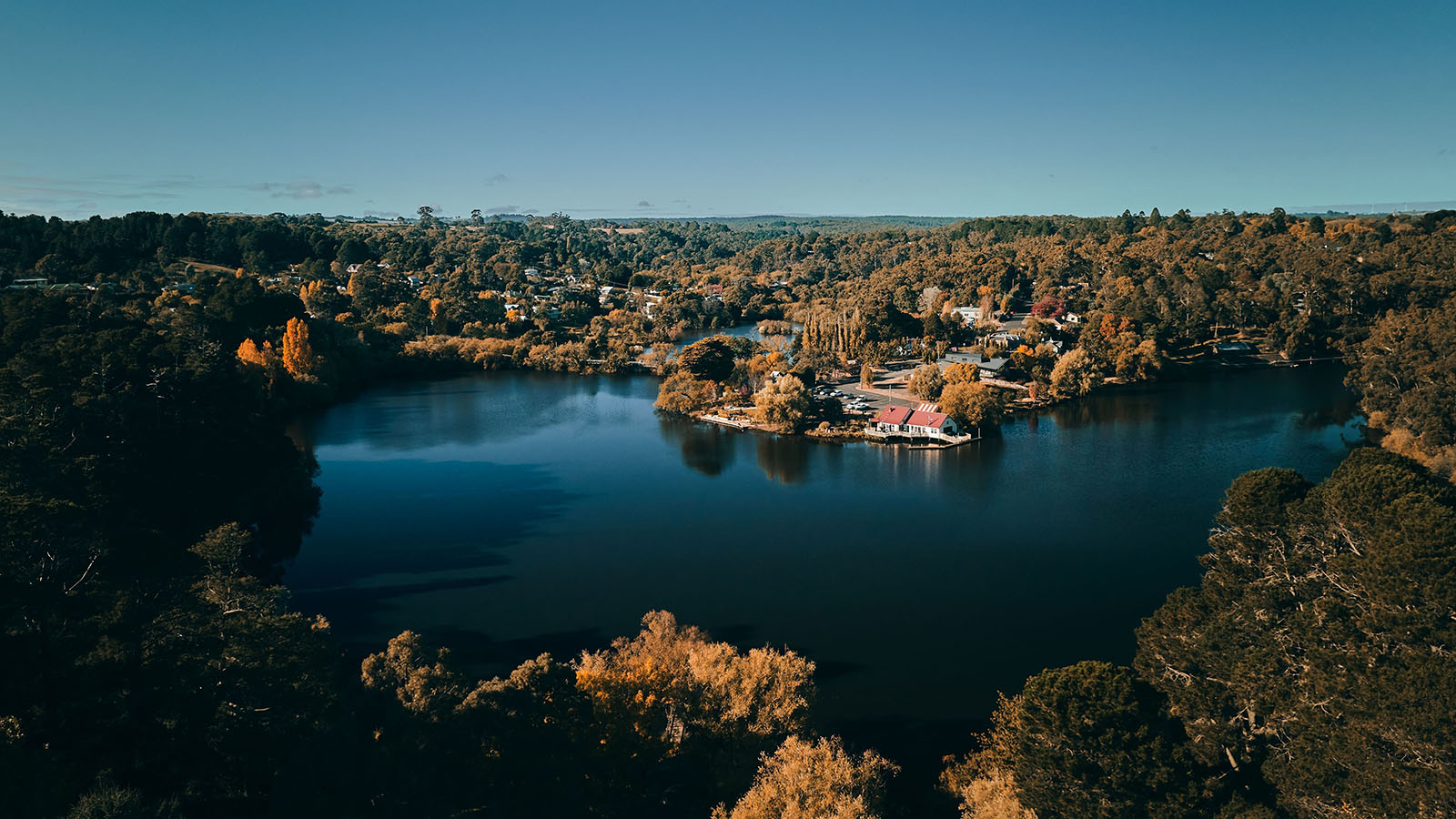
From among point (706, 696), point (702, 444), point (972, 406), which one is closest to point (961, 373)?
point (972, 406)

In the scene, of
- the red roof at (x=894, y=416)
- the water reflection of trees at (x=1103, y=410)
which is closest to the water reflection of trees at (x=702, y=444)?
the red roof at (x=894, y=416)

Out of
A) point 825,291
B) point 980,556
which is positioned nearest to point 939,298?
point 825,291

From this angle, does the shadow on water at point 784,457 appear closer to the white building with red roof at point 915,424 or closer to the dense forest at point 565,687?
the white building with red roof at point 915,424

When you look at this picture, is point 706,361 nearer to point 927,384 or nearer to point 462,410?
point 927,384

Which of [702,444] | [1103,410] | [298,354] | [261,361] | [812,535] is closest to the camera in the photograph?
[812,535]

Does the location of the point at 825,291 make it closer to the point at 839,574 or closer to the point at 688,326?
the point at 688,326
